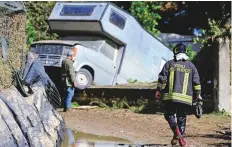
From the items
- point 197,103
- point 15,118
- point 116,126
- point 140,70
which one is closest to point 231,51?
point 116,126

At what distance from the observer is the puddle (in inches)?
358

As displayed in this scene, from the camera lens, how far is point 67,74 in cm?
1454

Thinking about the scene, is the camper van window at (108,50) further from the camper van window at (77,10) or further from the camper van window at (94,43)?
the camper van window at (77,10)

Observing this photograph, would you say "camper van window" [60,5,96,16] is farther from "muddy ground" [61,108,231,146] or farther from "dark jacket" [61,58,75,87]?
"muddy ground" [61,108,231,146]

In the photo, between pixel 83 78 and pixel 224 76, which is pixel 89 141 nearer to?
pixel 224 76

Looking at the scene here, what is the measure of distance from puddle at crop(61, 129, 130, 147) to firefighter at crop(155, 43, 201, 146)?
89 centimetres

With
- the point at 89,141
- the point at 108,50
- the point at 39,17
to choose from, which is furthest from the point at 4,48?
the point at 39,17

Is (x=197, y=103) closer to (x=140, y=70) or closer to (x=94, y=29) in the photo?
(x=94, y=29)

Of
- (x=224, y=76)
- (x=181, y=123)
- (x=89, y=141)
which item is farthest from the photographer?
(x=224, y=76)

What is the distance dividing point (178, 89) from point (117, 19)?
9.13 metres

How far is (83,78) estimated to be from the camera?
54.9 ft

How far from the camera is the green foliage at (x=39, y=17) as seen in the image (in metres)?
21.8

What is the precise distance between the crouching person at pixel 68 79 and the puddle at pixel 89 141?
3922 millimetres

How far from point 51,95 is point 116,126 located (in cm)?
241
